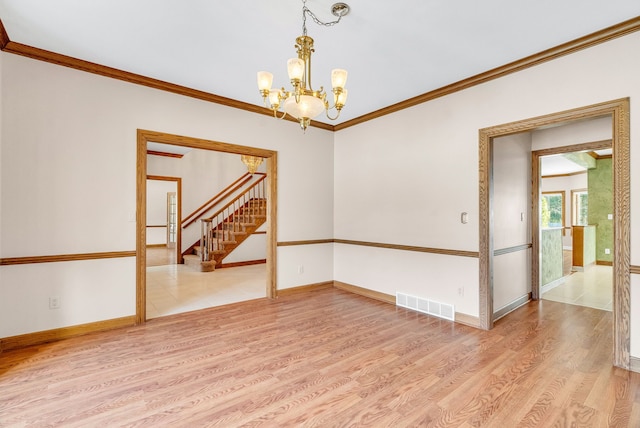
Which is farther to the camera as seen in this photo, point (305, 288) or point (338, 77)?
point (305, 288)

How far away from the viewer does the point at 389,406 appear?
2.03 metres

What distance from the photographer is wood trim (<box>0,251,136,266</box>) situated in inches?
112

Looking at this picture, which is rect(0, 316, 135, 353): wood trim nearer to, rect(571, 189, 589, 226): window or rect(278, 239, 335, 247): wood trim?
rect(278, 239, 335, 247): wood trim

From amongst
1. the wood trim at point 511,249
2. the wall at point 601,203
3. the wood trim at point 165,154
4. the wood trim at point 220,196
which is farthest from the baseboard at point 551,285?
the wood trim at point 165,154

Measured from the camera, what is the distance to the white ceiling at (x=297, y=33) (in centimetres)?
232

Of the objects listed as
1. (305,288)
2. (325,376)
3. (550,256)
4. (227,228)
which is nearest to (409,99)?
(305,288)

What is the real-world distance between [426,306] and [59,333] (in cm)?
412

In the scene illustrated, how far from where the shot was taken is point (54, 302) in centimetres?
304

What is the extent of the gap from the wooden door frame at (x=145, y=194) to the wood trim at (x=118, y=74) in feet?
1.81

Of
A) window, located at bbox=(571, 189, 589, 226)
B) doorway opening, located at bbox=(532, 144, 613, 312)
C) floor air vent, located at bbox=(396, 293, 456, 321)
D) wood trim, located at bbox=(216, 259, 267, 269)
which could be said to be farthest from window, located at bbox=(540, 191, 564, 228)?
wood trim, located at bbox=(216, 259, 267, 269)

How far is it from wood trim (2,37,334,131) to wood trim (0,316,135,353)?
269 centimetres

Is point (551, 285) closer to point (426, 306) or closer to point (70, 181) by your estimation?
point (426, 306)

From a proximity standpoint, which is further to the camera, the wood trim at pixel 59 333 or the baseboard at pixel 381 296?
the baseboard at pixel 381 296

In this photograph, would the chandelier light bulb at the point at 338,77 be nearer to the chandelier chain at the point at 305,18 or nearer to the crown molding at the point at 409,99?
the chandelier chain at the point at 305,18
